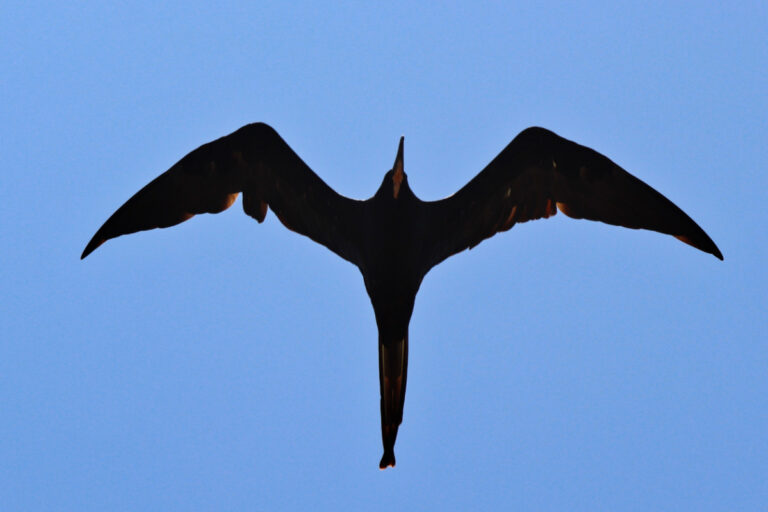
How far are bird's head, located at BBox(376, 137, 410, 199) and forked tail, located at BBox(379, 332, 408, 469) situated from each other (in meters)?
1.41

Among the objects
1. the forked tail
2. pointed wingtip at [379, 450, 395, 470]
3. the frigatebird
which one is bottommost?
pointed wingtip at [379, 450, 395, 470]

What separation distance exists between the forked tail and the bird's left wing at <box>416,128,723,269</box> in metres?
0.91

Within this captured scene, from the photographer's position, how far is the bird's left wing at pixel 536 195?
794 centimetres

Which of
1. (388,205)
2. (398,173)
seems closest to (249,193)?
(388,205)

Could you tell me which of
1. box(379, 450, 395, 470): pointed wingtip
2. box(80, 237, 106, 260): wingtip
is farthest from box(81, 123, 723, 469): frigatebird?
box(379, 450, 395, 470): pointed wingtip

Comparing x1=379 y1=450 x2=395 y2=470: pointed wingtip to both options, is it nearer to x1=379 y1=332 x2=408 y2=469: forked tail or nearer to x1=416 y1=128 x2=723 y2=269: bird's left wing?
x1=379 y1=332 x2=408 y2=469: forked tail

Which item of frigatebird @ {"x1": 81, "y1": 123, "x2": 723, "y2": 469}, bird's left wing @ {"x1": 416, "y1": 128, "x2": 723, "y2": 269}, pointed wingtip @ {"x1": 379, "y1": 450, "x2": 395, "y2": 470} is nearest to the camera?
pointed wingtip @ {"x1": 379, "y1": 450, "x2": 395, "y2": 470}

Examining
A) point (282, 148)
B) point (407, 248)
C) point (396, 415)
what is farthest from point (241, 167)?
point (396, 415)

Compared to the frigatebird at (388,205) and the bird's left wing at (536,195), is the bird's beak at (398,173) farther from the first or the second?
the bird's left wing at (536,195)

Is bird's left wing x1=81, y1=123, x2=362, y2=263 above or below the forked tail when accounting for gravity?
above

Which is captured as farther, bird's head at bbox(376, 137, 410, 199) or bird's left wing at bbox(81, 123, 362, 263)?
bird's left wing at bbox(81, 123, 362, 263)

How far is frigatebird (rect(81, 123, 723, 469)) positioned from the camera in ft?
25.6

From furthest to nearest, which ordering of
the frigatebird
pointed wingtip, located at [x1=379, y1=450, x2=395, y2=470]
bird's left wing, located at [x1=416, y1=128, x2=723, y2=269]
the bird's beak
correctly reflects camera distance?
bird's left wing, located at [x1=416, y1=128, x2=723, y2=269] → the frigatebird → the bird's beak → pointed wingtip, located at [x1=379, y1=450, x2=395, y2=470]

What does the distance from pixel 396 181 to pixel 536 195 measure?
1495mm
